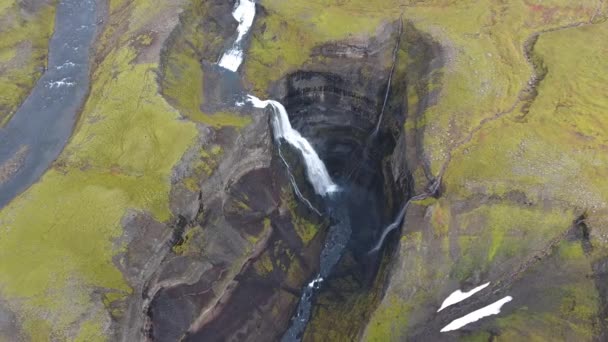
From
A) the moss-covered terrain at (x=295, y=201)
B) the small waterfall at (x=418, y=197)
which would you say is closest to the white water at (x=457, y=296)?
the moss-covered terrain at (x=295, y=201)

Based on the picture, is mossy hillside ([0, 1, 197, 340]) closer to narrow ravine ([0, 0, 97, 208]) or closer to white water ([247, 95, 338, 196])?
narrow ravine ([0, 0, 97, 208])

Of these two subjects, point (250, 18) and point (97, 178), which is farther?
point (250, 18)

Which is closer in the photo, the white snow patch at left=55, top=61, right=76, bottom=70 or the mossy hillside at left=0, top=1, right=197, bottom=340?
the mossy hillside at left=0, top=1, right=197, bottom=340

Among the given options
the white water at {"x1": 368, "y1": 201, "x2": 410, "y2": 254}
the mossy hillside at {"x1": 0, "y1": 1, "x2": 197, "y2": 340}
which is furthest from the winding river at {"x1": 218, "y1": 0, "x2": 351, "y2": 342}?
the mossy hillside at {"x1": 0, "y1": 1, "x2": 197, "y2": 340}

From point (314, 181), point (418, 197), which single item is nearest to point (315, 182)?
point (314, 181)

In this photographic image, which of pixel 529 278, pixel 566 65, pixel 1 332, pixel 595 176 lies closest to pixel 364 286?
pixel 529 278

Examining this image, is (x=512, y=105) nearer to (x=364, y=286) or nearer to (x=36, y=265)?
(x=364, y=286)

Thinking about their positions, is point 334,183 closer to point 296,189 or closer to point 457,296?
point 296,189
